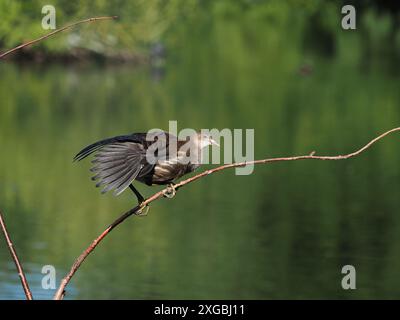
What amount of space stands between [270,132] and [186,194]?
7.38m

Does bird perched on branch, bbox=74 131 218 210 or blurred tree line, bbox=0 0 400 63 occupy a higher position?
blurred tree line, bbox=0 0 400 63

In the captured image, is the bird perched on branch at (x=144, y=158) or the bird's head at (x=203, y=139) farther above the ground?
the bird's head at (x=203, y=139)

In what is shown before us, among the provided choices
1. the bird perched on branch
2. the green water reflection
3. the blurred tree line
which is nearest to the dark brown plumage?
the bird perched on branch

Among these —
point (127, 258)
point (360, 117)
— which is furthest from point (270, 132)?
point (127, 258)

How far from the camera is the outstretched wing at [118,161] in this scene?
15.9 ft

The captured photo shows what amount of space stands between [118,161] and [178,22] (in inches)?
1774

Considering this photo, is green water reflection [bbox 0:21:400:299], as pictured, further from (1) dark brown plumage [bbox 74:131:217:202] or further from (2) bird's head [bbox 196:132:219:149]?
(1) dark brown plumage [bbox 74:131:217:202]

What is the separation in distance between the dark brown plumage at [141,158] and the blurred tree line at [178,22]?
60.3 feet

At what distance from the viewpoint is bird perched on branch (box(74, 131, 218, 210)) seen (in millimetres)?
4922

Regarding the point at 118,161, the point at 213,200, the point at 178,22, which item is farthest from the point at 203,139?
the point at 178,22

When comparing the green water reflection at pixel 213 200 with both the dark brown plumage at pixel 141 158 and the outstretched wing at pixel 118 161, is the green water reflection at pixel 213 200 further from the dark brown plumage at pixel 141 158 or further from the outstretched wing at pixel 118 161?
the outstretched wing at pixel 118 161

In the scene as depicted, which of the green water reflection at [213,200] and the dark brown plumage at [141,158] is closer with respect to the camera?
the dark brown plumage at [141,158]

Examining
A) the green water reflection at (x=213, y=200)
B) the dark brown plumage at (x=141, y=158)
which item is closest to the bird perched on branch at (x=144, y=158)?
the dark brown plumage at (x=141, y=158)

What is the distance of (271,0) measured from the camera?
63.4 m
